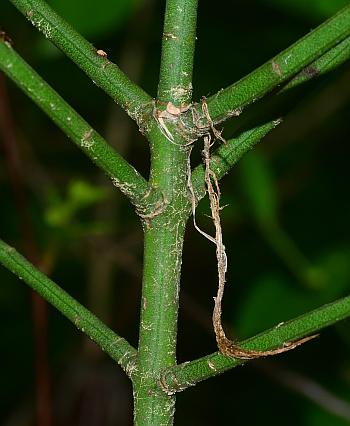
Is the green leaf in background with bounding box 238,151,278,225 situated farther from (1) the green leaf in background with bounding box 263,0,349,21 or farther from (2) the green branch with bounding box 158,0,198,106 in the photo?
(2) the green branch with bounding box 158,0,198,106

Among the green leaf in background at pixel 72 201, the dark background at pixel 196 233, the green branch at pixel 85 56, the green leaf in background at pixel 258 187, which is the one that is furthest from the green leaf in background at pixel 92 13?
the green branch at pixel 85 56

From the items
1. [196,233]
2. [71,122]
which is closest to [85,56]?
[71,122]

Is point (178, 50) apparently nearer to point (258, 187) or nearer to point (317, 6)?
point (317, 6)

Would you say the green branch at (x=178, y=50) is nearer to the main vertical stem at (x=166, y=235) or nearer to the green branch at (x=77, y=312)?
the main vertical stem at (x=166, y=235)

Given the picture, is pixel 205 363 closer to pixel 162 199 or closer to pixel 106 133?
pixel 162 199

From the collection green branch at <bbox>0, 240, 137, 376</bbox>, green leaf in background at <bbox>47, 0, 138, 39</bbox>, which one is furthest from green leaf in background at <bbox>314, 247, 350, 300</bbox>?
green branch at <bbox>0, 240, 137, 376</bbox>

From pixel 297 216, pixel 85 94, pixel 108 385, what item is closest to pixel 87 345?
pixel 108 385
